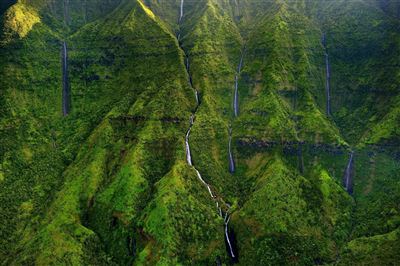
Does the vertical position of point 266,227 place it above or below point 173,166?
below

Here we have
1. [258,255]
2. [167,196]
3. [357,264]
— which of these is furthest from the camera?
[167,196]

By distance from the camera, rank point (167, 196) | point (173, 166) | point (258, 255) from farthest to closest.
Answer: point (173, 166) < point (167, 196) < point (258, 255)

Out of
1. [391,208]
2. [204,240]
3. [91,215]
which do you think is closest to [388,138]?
[391,208]

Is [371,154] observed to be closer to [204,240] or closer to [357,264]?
[357,264]

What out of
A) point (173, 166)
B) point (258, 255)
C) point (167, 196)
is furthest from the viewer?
point (173, 166)

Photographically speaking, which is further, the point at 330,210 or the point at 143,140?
the point at 143,140

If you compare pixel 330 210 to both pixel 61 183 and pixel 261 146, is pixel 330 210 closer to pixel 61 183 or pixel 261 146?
pixel 261 146

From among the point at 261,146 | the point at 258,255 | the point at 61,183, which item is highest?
the point at 261,146

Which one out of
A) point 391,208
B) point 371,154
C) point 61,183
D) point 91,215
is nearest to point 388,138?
point 371,154

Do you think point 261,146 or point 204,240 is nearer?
point 204,240
